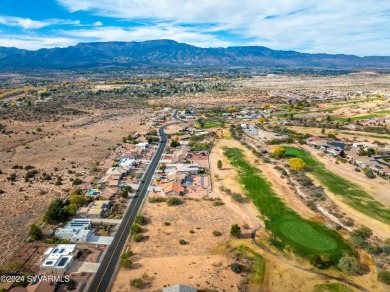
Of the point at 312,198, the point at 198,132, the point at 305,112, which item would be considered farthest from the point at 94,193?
the point at 305,112

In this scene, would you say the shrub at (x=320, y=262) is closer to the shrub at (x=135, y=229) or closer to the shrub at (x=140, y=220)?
the shrub at (x=135, y=229)

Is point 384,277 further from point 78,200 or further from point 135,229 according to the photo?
point 78,200

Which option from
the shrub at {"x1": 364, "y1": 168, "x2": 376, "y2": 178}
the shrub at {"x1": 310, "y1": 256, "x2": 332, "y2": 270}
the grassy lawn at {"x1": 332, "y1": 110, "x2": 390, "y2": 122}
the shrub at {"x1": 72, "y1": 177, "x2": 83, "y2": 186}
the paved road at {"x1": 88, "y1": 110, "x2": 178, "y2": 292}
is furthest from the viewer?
the grassy lawn at {"x1": 332, "y1": 110, "x2": 390, "y2": 122}

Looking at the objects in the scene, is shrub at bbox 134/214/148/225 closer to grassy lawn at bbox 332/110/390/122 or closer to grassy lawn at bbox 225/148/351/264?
grassy lawn at bbox 225/148/351/264

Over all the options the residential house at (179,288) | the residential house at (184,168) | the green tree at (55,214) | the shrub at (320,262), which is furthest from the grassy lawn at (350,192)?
the green tree at (55,214)

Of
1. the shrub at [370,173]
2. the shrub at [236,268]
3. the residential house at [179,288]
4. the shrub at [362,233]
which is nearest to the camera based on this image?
the residential house at [179,288]

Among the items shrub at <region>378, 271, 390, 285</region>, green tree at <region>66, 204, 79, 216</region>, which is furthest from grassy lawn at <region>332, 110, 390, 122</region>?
green tree at <region>66, 204, 79, 216</region>
